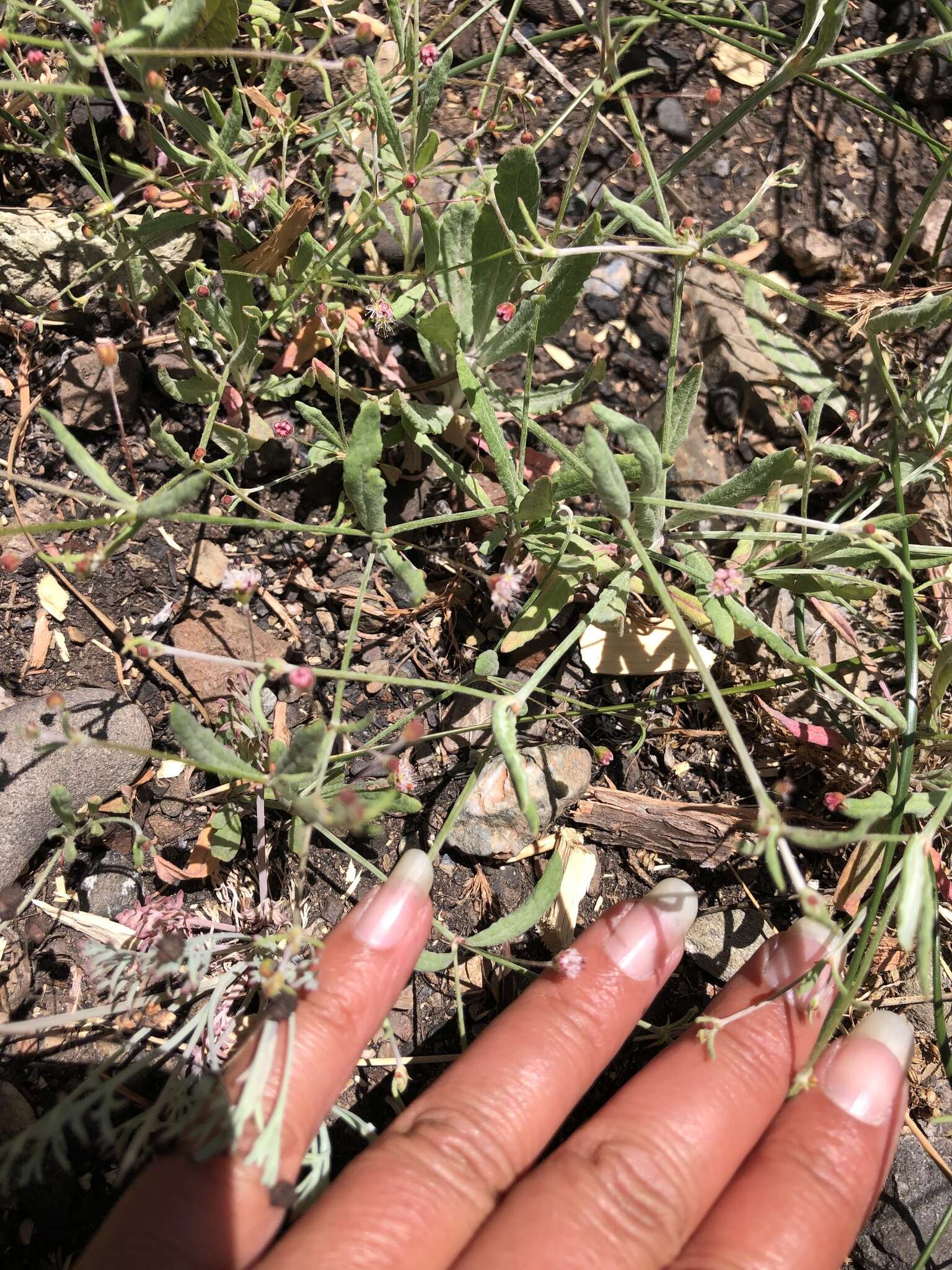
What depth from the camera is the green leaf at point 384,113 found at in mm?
2115

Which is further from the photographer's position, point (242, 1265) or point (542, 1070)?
point (542, 1070)

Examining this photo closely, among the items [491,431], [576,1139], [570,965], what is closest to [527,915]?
[570,965]

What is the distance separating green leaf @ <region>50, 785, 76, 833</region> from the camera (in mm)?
2047

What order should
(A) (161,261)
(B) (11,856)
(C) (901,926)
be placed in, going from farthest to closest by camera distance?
(A) (161,261)
(B) (11,856)
(C) (901,926)

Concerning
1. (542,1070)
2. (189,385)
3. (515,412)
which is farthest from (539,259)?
(542,1070)

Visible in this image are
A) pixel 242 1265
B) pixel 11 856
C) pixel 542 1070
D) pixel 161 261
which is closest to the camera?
pixel 242 1265

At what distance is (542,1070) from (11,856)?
1.37 m

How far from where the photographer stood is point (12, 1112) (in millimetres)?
2146

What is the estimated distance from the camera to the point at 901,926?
1.72m

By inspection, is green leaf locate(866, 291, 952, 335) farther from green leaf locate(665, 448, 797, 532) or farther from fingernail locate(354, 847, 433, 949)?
fingernail locate(354, 847, 433, 949)

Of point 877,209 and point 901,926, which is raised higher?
point 877,209

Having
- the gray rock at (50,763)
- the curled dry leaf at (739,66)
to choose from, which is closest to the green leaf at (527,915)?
the gray rock at (50,763)

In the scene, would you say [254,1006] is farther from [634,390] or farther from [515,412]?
[634,390]

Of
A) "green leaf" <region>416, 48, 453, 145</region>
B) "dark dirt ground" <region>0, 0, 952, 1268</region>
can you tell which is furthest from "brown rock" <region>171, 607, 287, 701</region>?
"green leaf" <region>416, 48, 453, 145</region>
